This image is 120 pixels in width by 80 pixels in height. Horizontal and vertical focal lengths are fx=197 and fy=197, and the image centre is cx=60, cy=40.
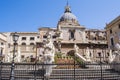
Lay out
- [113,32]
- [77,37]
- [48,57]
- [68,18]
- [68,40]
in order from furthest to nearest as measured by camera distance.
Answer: [68,18] < [77,37] < [68,40] < [113,32] < [48,57]

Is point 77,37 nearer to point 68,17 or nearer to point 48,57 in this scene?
point 68,17

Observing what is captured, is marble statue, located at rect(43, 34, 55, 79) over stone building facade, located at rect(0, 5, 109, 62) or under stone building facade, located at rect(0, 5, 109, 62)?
under

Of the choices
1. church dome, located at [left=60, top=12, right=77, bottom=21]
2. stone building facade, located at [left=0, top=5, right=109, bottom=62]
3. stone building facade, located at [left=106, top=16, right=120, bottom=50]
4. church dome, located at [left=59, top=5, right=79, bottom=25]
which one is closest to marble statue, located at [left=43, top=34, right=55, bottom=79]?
stone building facade, located at [left=0, top=5, right=109, bottom=62]

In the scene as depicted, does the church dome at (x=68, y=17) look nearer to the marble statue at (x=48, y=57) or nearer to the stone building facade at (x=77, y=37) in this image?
the stone building facade at (x=77, y=37)

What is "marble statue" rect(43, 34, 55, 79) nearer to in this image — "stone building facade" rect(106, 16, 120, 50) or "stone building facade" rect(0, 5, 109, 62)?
"stone building facade" rect(0, 5, 109, 62)

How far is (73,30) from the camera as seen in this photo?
50281 millimetres

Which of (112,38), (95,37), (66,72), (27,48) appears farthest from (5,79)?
(95,37)

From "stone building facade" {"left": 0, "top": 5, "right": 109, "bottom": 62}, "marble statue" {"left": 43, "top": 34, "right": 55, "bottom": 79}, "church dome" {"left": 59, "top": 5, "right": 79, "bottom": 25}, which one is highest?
"church dome" {"left": 59, "top": 5, "right": 79, "bottom": 25}

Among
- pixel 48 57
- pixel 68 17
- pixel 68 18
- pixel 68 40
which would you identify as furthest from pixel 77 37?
pixel 48 57

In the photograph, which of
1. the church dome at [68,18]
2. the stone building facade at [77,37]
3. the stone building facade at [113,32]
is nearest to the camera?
the stone building facade at [113,32]

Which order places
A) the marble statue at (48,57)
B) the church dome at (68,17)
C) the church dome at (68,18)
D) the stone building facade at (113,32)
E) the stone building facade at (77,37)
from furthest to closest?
the church dome at (68,17) → the church dome at (68,18) → the stone building facade at (77,37) → the stone building facade at (113,32) → the marble statue at (48,57)

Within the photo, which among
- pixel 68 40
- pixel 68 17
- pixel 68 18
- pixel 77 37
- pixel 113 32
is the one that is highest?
pixel 68 17

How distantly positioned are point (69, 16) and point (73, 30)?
8.84 metres

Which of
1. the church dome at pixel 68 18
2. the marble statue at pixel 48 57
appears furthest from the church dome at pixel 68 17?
the marble statue at pixel 48 57
